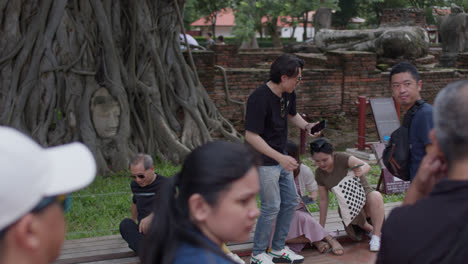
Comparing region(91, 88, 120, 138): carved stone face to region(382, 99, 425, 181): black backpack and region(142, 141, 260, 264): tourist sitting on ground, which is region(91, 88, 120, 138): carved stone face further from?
region(142, 141, 260, 264): tourist sitting on ground

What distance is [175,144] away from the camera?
27.1ft

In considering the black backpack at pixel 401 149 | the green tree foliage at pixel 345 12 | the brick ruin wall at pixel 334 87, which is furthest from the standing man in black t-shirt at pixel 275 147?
the green tree foliage at pixel 345 12

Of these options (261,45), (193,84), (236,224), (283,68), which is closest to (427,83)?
(193,84)

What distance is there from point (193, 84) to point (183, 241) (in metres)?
7.28

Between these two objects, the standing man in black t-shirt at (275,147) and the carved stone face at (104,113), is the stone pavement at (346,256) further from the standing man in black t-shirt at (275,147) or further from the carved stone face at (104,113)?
the carved stone face at (104,113)

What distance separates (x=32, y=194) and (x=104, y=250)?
368 centimetres

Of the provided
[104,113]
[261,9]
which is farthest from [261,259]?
[261,9]

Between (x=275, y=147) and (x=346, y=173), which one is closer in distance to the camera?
(x=275, y=147)

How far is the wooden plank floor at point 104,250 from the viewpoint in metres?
4.65

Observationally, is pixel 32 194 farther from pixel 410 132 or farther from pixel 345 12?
pixel 345 12

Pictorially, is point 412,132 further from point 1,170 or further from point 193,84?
point 193,84

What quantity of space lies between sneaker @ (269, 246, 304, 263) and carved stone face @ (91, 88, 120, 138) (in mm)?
3968

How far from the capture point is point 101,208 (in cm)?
623

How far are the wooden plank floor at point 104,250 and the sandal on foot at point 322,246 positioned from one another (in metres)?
0.24
